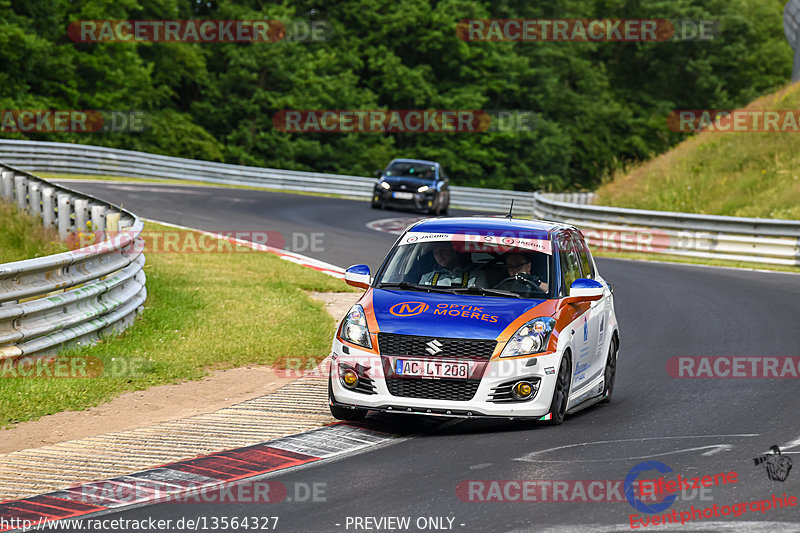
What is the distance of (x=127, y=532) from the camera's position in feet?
19.4

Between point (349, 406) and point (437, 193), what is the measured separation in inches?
1030

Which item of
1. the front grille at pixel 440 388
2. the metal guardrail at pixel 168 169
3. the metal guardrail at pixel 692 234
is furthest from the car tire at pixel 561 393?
the metal guardrail at pixel 168 169

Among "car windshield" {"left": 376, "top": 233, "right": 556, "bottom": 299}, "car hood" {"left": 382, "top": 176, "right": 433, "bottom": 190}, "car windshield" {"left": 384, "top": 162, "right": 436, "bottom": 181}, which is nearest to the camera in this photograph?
"car windshield" {"left": 376, "top": 233, "right": 556, "bottom": 299}

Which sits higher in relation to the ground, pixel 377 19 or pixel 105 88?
pixel 377 19

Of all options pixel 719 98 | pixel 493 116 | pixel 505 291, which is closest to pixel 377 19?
pixel 493 116

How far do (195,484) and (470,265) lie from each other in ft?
11.4

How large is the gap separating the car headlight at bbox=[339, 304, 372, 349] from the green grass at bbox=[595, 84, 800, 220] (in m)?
21.0

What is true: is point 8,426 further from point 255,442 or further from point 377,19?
point 377,19

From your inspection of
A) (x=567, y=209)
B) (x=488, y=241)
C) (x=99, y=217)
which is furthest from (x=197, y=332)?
(x=567, y=209)

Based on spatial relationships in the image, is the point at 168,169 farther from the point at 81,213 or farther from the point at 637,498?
the point at 637,498

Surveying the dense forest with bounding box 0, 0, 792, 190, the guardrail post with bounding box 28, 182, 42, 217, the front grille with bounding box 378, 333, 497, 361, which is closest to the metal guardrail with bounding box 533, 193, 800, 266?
the guardrail post with bounding box 28, 182, 42, 217

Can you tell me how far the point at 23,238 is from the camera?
15.9 m

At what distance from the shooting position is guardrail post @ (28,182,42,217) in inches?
728

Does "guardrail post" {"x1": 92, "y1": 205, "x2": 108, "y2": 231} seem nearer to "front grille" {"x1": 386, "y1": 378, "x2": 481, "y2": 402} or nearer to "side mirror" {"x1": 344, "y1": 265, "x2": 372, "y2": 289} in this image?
"side mirror" {"x1": 344, "y1": 265, "x2": 372, "y2": 289}
